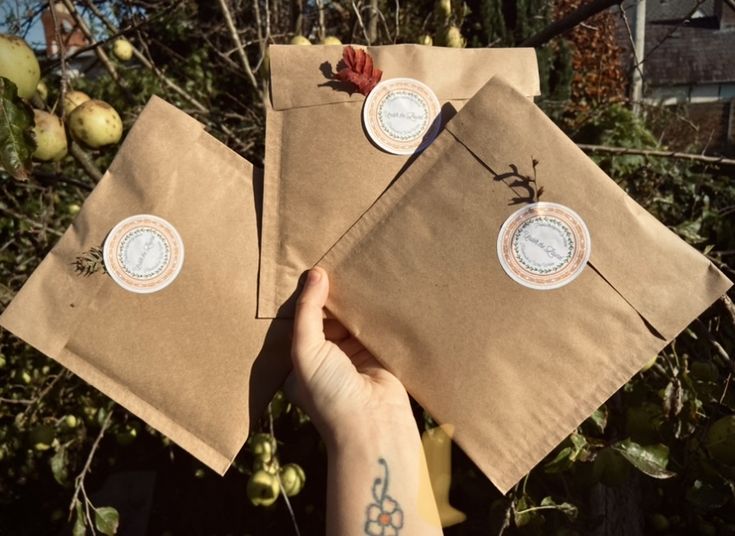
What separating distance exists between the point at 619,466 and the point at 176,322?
87cm

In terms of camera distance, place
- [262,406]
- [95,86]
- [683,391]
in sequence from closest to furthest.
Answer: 1. [262,406]
2. [683,391]
3. [95,86]

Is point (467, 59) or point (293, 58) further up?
point (467, 59)

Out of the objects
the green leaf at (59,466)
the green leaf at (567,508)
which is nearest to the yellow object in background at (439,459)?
the green leaf at (567,508)

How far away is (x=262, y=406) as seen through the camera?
3.11 ft

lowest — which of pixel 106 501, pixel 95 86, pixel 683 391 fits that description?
pixel 106 501

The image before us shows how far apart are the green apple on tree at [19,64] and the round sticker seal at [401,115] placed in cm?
68

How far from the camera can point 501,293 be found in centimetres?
86

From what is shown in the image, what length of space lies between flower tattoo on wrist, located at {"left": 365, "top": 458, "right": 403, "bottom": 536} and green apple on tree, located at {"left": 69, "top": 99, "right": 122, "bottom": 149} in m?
0.90

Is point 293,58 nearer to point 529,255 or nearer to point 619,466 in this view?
point 529,255

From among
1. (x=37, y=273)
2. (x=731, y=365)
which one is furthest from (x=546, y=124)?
(x=37, y=273)

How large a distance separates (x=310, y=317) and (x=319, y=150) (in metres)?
0.29

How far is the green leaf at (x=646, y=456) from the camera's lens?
1.04 meters

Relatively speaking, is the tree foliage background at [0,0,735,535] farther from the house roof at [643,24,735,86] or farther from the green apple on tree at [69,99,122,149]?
the house roof at [643,24,735,86]

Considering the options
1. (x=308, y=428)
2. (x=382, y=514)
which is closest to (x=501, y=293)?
(x=382, y=514)
